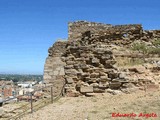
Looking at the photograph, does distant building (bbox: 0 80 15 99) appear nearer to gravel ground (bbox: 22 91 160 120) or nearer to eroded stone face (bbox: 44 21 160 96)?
eroded stone face (bbox: 44 21 160 96)

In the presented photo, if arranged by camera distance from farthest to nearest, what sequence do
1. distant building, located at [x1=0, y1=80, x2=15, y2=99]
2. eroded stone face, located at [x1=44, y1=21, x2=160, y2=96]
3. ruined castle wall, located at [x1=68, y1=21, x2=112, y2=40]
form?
1. ruined castle wall, located at [x1=68, y1=21, x2=112, y2=40]
2. distant building, located at [x1=0, y1=80, x2=15, y2=99]
3. eroded stone face, located at [x1=44, y1=21, x2=160, y2=96]

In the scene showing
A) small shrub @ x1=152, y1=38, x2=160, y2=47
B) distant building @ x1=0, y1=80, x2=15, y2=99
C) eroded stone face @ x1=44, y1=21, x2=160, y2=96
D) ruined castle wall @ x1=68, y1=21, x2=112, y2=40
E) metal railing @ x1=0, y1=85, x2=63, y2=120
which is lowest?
metal railing @ x1=0, y1=85, x2=63, y2=120

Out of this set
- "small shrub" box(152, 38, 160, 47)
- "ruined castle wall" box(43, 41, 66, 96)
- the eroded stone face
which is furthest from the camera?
"small shrub" box(152, 38, 160, 47)

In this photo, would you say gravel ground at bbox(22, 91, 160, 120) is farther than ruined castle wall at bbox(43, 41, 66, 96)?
No

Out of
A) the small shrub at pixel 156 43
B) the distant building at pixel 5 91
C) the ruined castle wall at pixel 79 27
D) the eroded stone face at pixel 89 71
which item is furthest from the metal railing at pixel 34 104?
the ruined castle wall at pixel 79 27

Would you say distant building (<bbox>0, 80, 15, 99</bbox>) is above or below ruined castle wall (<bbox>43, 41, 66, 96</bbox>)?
below

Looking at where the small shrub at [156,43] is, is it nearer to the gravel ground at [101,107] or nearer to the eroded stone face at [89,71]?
the eroded stone face at [89,71]

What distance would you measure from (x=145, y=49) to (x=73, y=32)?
7540 millimetres

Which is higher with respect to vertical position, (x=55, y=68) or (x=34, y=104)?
(x=55, y=68)

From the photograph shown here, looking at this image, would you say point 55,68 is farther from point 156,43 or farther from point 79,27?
point 79,27

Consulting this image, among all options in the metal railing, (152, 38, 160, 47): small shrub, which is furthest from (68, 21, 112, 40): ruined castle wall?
the metal railing

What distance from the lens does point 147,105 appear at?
283 inches

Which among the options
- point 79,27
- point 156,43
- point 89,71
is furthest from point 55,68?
point 79,27

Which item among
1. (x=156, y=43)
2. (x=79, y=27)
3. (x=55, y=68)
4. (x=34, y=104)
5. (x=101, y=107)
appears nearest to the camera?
(x=101, y=107)
